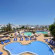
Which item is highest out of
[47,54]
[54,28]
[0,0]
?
[0,0]

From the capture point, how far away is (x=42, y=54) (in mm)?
8680

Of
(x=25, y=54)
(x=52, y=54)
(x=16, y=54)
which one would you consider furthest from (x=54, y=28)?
(x=16, y=54)

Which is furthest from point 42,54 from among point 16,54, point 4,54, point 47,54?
point 4,54

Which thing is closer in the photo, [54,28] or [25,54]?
[25,54]

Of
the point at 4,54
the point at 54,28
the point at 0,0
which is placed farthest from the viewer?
the point at 0,0

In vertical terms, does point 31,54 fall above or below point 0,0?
below

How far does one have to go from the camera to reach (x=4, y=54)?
27.6ft

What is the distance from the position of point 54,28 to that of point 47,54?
259 inches

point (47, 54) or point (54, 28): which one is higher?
point (54, 28)

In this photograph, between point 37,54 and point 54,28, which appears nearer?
point 37,54

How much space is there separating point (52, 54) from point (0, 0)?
1490 centimetres

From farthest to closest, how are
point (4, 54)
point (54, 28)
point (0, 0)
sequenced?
1. point (0, 0)
2. point (54, 28)
3. point (4, 54)

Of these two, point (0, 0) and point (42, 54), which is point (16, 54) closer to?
point (42, 54)

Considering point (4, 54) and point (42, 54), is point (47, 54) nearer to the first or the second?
point (42, 54)
